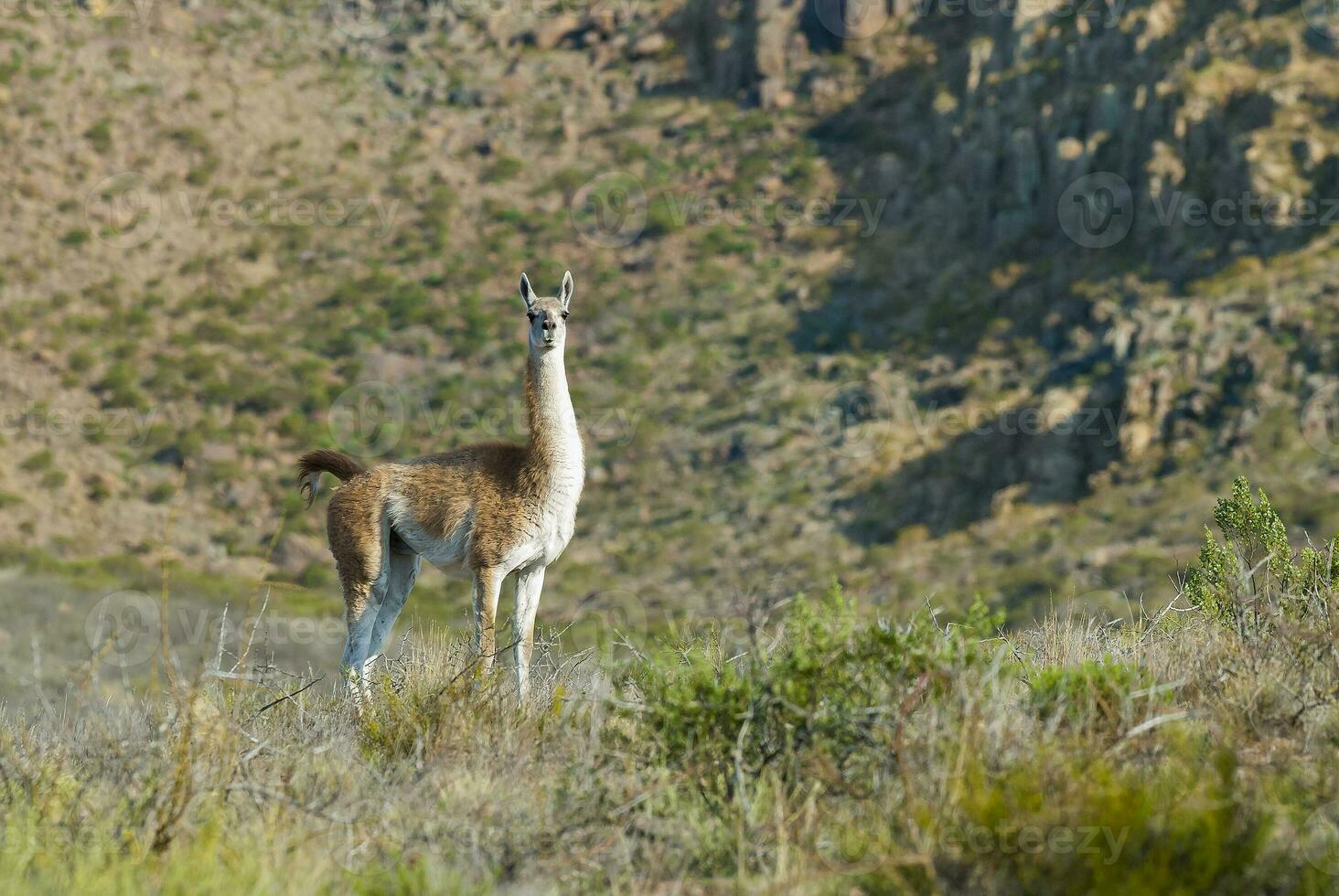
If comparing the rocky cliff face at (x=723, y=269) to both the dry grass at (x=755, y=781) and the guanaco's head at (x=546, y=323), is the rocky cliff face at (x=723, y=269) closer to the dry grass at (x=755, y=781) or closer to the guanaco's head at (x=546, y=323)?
the guanaco's head at (x=546, y=323)

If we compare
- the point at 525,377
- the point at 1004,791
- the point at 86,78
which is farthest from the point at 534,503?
the point at 86,78

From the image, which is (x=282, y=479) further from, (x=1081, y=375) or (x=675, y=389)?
(x=1081, y=375)

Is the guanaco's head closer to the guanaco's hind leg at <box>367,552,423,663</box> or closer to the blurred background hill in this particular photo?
the guanaco's hind leg at <box>367,552,423,663</box>

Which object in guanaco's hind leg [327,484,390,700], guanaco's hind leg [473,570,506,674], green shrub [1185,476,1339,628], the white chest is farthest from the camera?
guanaco's hind leg [327,484,390,700]

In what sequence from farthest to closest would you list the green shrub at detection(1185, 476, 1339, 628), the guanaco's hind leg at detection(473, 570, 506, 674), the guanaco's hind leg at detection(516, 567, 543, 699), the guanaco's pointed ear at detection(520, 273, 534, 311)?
the guanaco's pointed ear at detection(520, 273, 534, 311)
the guanaco's hind leg at detection(473, 570, 506, 674)
the guanaco's hind leg at detection(516, 567, 543, 699)
the green shrub at detection(1185, 476, 1339, 628)

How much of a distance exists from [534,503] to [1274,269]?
1599 inches

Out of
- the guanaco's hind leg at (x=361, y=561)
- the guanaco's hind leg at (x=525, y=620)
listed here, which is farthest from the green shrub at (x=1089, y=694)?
the guanaco's hind leg at (x=361, y=561)

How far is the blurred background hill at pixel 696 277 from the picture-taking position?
4266cm

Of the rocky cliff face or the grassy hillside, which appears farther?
the rocky cliff face

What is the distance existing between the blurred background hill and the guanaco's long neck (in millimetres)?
27273

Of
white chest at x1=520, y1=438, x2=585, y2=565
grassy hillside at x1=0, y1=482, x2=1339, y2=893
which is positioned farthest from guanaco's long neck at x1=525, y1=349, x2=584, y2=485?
grassy hillside at x1=0, y1=482, x2=1339, y2=893

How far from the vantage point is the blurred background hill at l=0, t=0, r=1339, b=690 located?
1679 inches

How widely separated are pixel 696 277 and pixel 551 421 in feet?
158

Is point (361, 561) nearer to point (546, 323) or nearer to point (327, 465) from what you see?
point (327, 465)
